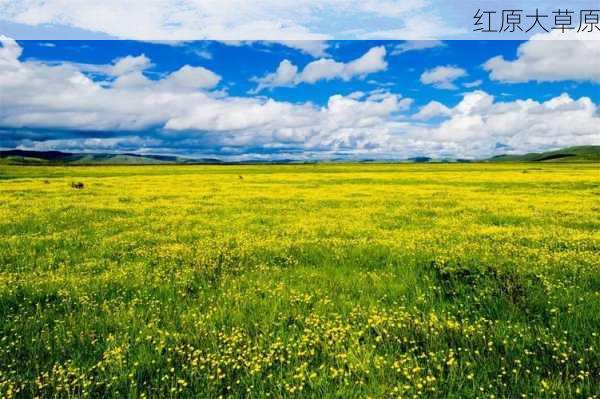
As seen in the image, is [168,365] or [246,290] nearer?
[168,365]

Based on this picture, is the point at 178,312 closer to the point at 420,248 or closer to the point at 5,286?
the point at 5,286

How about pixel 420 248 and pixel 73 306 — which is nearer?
pixel 73 306

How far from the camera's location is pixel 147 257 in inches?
506

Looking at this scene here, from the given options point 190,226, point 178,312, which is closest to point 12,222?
point 190,226

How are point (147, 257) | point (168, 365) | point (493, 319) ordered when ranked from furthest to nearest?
point (147, 257)
point (493, 319)
point (168, 365)

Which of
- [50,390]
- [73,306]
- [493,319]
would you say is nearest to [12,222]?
[73,306]

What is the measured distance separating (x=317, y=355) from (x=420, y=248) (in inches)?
309

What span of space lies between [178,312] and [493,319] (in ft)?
19.0

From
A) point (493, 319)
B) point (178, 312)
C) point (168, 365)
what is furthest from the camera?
point (178, 312)

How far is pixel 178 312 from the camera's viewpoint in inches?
323

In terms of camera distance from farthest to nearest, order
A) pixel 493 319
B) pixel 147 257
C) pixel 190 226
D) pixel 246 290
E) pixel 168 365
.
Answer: pixel 190 226 → pixel 147 257 → pixel 246 290 → pixel 493 319 → pixel 168 365

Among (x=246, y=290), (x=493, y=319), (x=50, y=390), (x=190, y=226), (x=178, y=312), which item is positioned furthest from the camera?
(x=190, y=226)

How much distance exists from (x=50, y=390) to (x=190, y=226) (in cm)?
1379

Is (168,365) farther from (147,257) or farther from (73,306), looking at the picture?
(147,257)
